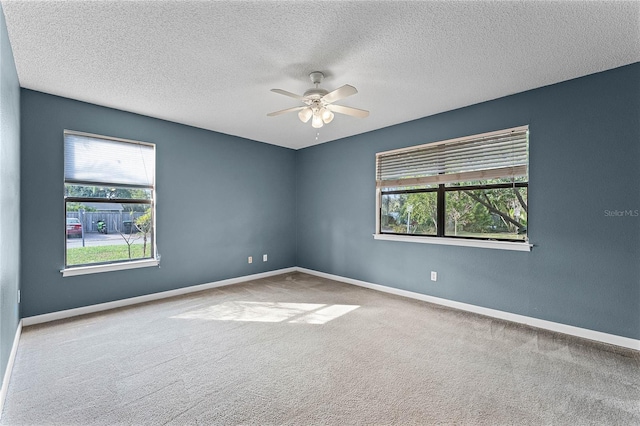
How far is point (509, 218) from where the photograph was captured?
133 inches

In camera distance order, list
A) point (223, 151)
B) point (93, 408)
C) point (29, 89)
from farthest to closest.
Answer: point (223, 151) < point (29, 89) < point (93, 408)

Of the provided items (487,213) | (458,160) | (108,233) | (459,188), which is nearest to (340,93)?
(458,160)

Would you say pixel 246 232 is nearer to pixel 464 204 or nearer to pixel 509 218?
pixel 464 204

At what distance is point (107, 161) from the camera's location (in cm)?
372

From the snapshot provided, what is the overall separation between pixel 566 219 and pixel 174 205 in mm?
4795

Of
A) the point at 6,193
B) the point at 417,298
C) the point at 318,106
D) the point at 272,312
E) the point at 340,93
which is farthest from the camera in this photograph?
the point at 417,298

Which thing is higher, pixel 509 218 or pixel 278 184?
pixel 278 184

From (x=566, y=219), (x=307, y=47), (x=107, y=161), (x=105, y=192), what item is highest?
(x=307, y=47)

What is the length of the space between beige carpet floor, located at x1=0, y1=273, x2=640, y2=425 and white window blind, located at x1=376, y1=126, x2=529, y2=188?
5.61ft

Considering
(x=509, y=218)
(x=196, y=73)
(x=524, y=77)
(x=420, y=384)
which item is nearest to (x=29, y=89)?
(x=196, y=73)

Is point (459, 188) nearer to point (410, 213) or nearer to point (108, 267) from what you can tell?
point (410, 213)

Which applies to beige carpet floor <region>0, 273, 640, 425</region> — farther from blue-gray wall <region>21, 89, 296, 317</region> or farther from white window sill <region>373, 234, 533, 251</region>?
white window sill <region>373, 234, 533, 251</region>

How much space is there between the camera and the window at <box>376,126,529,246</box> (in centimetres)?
332

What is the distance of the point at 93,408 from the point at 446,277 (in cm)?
366
